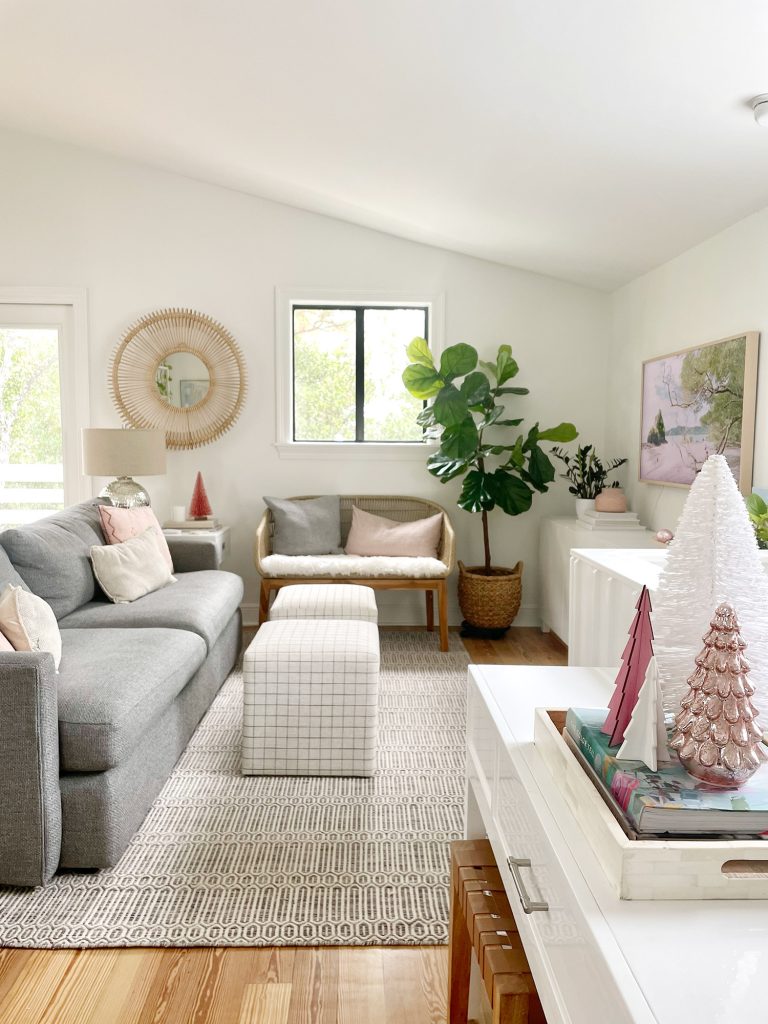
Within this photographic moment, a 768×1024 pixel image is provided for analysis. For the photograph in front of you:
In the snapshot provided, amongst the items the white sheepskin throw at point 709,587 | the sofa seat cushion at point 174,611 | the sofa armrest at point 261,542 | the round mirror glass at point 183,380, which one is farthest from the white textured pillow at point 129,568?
the white sheepskin throw at point 709,587

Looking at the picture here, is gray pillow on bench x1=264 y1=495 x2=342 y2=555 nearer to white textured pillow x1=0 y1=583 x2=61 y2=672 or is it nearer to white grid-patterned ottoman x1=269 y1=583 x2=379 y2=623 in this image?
white grid-patterned ottoman x1=269 y1=583 x2=379 y2=623

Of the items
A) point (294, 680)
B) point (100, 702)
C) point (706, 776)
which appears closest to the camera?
point (706, 776)

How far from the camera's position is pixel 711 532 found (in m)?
0.98

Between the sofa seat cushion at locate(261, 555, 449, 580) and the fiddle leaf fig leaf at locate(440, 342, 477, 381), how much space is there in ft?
3.91

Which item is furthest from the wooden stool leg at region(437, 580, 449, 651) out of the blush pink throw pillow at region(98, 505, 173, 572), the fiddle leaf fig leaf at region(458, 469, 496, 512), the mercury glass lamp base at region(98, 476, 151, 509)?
the mercury glass lamp base at region(98, 476, 151, 509)

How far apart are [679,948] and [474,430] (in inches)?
157

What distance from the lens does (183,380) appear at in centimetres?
492

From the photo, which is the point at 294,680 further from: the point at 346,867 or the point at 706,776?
the point at 706,776

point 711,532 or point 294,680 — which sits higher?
point 711,532

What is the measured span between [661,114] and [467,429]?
7.35 feet

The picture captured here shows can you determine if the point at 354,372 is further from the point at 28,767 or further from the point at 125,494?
the point at 28,767

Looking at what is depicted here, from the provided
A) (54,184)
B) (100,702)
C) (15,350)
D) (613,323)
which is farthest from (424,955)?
(54,184)

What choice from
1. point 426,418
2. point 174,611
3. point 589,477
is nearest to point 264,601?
point 174,611

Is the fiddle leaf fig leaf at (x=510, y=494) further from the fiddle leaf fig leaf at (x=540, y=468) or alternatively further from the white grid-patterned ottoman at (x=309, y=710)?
the white grid-patterned ottoman at (x=309, y=710)
